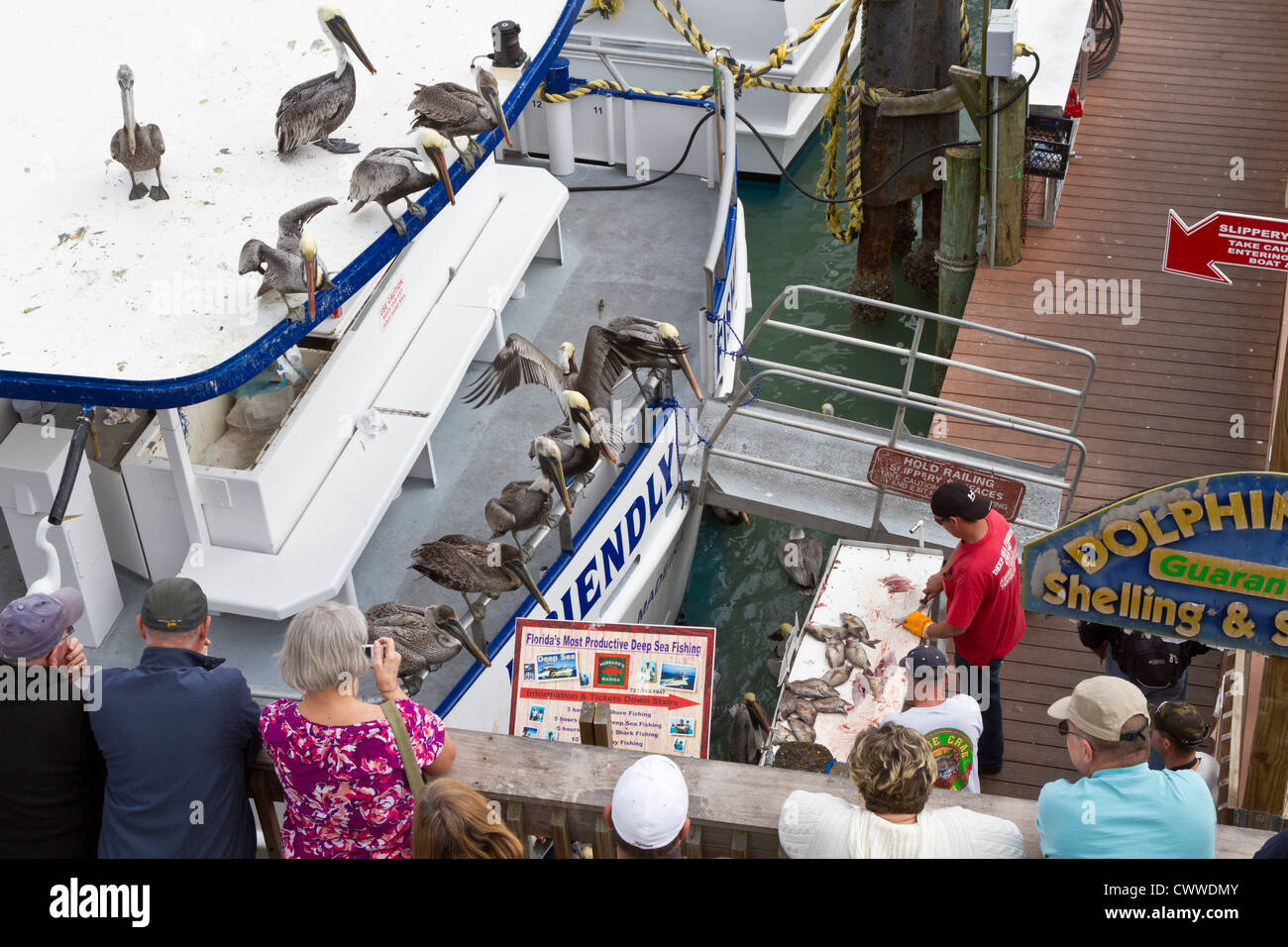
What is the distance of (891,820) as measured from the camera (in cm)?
386

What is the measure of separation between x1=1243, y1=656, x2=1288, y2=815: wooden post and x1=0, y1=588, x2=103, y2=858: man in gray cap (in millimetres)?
4986

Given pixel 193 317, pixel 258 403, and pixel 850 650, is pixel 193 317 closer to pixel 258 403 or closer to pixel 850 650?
pixel 258 403

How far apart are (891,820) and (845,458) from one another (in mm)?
6365

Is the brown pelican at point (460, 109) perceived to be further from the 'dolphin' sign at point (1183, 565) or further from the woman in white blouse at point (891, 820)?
the woman in white blouse at point (891, 820)

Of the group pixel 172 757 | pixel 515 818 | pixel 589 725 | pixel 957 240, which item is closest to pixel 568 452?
pixel 589 725

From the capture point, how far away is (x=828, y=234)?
16.1 m

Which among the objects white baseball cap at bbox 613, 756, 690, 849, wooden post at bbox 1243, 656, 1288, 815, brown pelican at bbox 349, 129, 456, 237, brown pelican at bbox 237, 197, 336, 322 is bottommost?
wooden post at bbox 1243, 656, 1288, 815

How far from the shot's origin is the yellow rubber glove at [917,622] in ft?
25.6

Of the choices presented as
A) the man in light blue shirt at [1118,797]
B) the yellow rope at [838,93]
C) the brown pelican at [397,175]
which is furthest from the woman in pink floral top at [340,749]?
the yellow rope at [838,93]

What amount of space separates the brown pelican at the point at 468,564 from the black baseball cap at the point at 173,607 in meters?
3.01

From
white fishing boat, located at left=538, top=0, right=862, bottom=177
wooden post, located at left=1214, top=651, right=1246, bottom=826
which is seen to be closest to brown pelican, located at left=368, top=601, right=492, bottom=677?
wooden post, located at left=1214, top=651, right=1246, bottom=826

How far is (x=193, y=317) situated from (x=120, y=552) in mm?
1927

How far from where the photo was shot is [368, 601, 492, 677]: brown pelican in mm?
6852

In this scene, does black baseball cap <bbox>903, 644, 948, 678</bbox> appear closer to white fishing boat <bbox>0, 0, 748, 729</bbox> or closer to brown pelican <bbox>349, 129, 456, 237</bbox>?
white fishing boat <bbox>0, 0, 748, 729</bbox>
